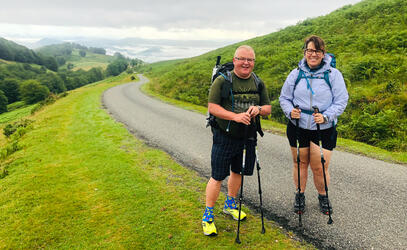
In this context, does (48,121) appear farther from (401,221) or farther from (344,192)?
(401,221)

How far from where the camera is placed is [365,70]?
13016mm

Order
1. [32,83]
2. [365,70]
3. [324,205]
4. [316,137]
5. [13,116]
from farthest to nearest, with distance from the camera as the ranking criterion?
[32,83], [13,116], [365,70], [324,205], [316,137]

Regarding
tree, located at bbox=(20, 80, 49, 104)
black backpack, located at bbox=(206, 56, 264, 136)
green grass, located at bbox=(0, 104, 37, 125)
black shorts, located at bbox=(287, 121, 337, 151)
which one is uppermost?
black backpack, located at bbox=(206, 56, 264, 136)

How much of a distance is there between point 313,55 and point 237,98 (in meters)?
1.51

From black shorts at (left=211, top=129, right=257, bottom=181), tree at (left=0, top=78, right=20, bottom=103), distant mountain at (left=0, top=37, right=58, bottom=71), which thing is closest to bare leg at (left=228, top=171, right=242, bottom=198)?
black shorts at (left=211, top=129, right=257, bottom=181)

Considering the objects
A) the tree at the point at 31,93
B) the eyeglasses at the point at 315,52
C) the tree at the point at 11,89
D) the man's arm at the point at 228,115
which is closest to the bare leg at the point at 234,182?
the man's arm at the point at 228,115

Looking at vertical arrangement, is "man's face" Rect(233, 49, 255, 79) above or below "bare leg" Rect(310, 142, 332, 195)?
above

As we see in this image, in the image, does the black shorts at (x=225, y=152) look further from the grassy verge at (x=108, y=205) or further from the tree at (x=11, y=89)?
the tree at (x=11, y=89)

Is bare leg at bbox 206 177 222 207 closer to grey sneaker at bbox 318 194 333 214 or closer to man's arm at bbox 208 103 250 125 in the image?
man's arm at bbox 208 103 250 125

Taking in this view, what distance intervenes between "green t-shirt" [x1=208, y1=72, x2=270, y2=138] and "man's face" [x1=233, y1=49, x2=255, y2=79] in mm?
154

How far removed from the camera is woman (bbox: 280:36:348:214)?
3842mm

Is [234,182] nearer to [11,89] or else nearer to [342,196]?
[342,196]

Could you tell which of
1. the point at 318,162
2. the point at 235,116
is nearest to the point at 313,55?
the point at 235,116

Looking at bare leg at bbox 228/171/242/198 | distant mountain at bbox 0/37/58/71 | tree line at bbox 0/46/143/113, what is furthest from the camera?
distant mountain at bbox 0/37/58/71
